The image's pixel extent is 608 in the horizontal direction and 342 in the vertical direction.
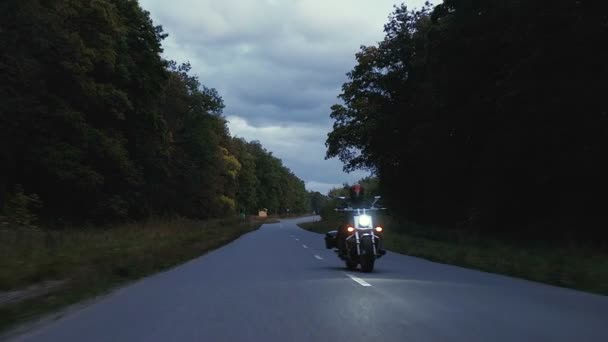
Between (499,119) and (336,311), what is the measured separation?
2100 cm

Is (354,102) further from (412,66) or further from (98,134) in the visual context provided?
(98,134)

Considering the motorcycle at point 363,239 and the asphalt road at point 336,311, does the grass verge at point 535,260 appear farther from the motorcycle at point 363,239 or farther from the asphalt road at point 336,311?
the motorcycle at point 363,239

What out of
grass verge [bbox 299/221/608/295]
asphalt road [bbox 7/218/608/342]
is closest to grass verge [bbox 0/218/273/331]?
asphalt road [bbox 7/218/608/342]

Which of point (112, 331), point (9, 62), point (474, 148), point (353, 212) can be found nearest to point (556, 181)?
point (474, 148)

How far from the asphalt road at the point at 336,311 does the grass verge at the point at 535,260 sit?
103 centimetres

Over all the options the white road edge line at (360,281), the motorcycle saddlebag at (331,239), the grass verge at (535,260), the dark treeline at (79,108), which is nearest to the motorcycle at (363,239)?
the white road edge line at (360,281)

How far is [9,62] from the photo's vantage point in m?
26.7

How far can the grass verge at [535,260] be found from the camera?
40.4 feet

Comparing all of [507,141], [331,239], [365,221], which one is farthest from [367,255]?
[507,141]

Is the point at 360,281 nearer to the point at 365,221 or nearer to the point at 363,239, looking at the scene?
the point at 363,239

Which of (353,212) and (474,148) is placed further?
(474,148)

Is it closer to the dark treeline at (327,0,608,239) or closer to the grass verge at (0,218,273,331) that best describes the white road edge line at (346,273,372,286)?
the grass verge at (0,218,273,331)

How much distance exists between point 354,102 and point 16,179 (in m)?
26.2

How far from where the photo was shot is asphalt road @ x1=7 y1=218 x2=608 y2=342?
652 cm
